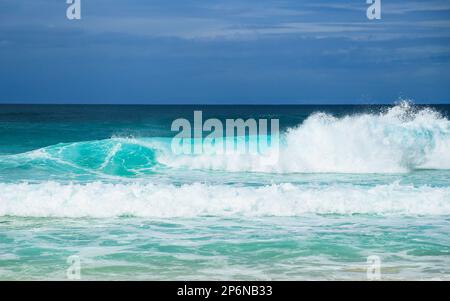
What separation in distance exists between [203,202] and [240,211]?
2.25 feet

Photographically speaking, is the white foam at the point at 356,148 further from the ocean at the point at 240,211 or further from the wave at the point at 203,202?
the wave at the point at 203,202

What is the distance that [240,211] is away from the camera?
33.3 ft

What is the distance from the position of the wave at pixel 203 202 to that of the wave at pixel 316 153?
15.2 ft

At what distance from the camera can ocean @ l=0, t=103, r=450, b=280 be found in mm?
6992

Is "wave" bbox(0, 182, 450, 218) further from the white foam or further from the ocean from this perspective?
the white foam

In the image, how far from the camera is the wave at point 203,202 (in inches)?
394

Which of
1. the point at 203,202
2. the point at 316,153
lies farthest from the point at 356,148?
the point at 203,202

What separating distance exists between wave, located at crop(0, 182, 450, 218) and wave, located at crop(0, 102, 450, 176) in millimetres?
4622

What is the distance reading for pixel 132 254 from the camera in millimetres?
7430

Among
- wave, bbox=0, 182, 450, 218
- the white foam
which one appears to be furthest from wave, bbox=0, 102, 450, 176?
wave, bbox=0, 182, 450, 218
